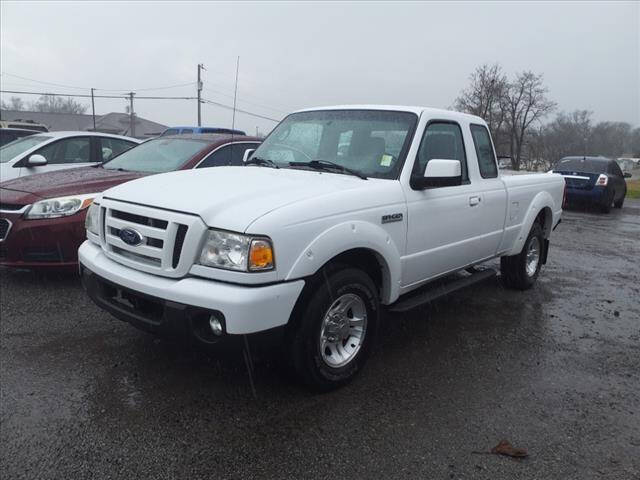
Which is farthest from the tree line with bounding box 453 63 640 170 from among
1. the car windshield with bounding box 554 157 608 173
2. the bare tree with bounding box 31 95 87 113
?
the bare tree with bounding box 31 95 87 113

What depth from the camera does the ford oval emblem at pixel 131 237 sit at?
316 centimetres

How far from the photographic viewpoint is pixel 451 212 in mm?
4211

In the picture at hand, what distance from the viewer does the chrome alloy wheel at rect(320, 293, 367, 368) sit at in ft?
10.9

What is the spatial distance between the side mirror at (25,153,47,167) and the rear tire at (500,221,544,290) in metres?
6.12

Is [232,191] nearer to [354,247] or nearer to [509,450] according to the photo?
[354,247]

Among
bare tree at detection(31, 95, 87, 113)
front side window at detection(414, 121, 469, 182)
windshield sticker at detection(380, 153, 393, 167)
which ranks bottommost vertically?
bare tree at detection(31, 95, 87, 113)

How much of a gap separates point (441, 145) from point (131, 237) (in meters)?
2.61

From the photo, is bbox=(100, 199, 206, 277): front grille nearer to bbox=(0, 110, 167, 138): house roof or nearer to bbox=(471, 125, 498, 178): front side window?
bbox=(471, 125, 498, 178): front side window

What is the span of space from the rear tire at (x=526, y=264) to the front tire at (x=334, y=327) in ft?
9.52

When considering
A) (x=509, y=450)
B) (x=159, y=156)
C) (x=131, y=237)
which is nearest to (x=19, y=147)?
(x=159, y=156)

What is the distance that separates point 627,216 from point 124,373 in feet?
50.5

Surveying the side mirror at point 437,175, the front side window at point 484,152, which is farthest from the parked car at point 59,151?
the side mirror at point 437,175

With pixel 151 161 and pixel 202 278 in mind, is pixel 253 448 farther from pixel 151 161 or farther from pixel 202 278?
pixel 151 161

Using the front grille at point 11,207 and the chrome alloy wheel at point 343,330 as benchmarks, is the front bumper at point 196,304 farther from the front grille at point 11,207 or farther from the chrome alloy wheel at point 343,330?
the front grille at point 11,207
